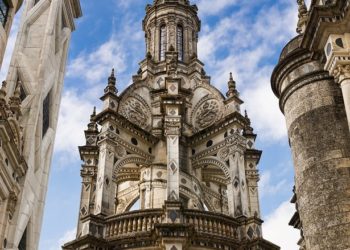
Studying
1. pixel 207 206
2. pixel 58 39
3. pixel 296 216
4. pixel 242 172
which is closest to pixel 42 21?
pixel 58 39

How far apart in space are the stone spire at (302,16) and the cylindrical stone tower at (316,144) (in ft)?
1.47

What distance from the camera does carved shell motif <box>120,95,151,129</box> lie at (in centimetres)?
2694

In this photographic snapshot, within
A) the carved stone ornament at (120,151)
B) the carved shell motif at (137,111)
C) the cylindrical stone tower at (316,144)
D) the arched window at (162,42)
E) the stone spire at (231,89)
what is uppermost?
the arched window at (162,42)

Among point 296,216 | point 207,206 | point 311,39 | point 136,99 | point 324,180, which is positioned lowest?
point 324,180

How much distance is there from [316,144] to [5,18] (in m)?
8.18

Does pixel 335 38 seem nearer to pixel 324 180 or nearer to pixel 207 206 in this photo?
pixel 324 180

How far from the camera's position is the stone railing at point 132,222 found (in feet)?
68.0

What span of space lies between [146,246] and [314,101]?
9.86m

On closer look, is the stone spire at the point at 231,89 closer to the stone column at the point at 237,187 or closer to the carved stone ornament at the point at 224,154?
the carved stone ornament at the point at 224,154

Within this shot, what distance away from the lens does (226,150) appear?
25.1m

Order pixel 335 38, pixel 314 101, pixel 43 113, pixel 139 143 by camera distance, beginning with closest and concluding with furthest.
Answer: pixel 335 38 → pixel 314 101 → pixel 43 113 → pixel 139 143

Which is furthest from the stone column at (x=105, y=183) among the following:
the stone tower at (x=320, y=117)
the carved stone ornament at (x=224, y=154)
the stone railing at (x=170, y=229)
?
the stone tower at (x=320, y=117)

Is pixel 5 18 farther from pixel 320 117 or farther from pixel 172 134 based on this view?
pixel 172 134

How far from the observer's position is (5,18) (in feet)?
41.3
